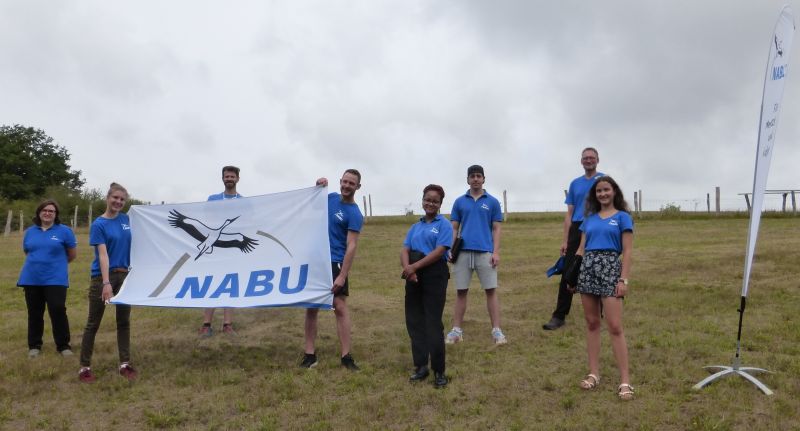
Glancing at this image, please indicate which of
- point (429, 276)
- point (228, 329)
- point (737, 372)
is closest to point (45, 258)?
point (228, 329)

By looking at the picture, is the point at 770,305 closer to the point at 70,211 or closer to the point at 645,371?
the point at 645,371

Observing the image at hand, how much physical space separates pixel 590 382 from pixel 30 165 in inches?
2887

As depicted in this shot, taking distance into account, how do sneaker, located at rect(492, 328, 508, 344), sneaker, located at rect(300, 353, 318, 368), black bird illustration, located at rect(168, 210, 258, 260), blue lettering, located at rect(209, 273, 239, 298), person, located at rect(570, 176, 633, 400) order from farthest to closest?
sneaker, located at rect(492, 328, 508, 344) → black bird illustration, located at rect(168, 210, 258, 260) → blue lettering, located at rect(209, 273, 239, 298) → sneaker, located at rect(300, 353, 318, 368) → person, located at rect(570, 176, 633, 400)

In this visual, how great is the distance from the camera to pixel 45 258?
667cm

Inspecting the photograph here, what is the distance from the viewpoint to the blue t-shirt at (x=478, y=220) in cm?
657

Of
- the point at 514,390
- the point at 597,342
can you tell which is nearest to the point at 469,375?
the point at 514,390

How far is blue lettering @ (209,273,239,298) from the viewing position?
5996 mm

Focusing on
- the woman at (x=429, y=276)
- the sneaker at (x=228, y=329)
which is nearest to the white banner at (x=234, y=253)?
the woman at (x=429, y=276)

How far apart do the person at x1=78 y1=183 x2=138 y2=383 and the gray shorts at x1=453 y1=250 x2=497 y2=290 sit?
11.4 feet

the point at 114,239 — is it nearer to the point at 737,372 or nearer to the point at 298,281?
the point at 298,281

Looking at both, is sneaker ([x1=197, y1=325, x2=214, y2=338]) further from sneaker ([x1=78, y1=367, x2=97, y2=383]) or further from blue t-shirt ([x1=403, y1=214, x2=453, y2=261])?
blue t-shirt ([x1=403, y1=214, x2=453, y2=261])

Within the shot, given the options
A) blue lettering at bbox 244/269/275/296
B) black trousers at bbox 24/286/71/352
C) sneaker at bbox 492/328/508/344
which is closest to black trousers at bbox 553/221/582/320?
sneaker at bbox 492/328/508/344

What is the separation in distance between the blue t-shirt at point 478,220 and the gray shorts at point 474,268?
3.1 inches

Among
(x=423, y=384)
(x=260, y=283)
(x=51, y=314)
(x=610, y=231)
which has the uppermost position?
(x=610, y=231)
